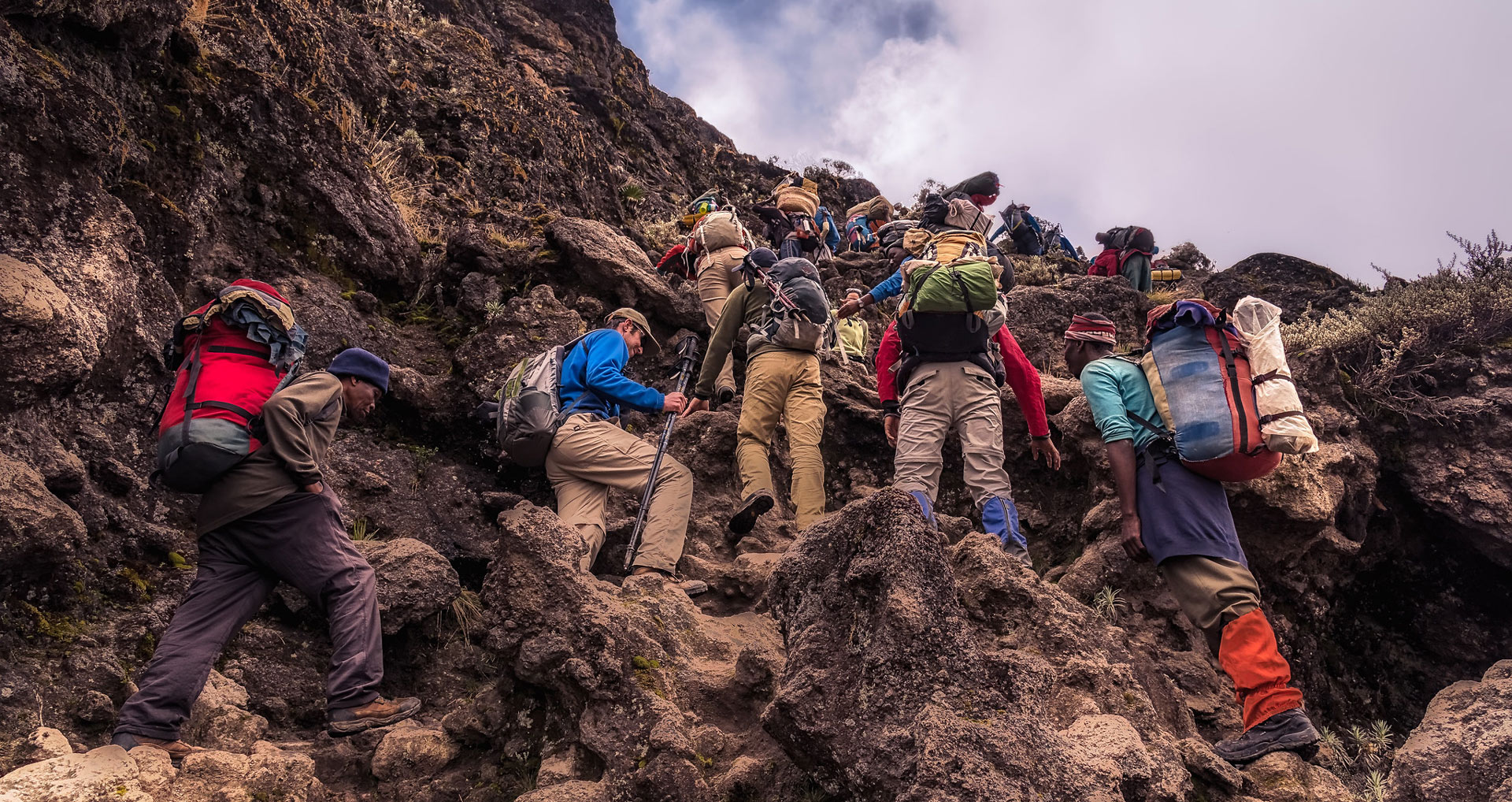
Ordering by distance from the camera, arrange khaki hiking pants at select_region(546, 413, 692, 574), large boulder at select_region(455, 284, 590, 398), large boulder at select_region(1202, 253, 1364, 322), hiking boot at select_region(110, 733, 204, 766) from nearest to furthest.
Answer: hiking boot at select_region(110, 733, 204, 766), khaki hiking pants at select_region(546, 413, 692, 574), large boulder at select_region(455, 284, 590, 398), large boulder at select_region(1202, 253, 1364, 322)

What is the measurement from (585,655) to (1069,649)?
97.2 inches

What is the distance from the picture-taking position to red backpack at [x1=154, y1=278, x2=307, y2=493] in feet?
14.2

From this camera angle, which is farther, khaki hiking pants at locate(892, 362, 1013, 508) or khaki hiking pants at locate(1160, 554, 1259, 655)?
khaki hiking pants at locate(892, 362, 1013, 508)

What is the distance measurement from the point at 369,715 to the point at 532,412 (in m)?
2.55

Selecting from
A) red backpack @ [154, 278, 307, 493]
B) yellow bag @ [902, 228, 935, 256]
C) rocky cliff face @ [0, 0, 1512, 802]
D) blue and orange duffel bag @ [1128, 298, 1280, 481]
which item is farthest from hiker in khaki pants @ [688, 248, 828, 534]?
red backpack @ [154, 278, 307, 493]

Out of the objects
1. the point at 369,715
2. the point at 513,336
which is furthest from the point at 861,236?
the point at 369,715

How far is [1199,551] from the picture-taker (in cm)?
456

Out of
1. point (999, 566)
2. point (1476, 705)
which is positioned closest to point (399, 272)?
point (999, 566)

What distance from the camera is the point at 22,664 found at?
4230 millimetres

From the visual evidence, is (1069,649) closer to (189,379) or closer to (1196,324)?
(1196,324)

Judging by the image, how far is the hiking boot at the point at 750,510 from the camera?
6602 millimetres

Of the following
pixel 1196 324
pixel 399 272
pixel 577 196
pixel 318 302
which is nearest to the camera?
pixel 1196 324

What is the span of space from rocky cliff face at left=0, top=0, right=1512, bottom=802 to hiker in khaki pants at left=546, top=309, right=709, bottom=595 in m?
0.48

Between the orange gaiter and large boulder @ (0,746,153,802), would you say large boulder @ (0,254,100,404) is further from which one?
the orange gaiter
